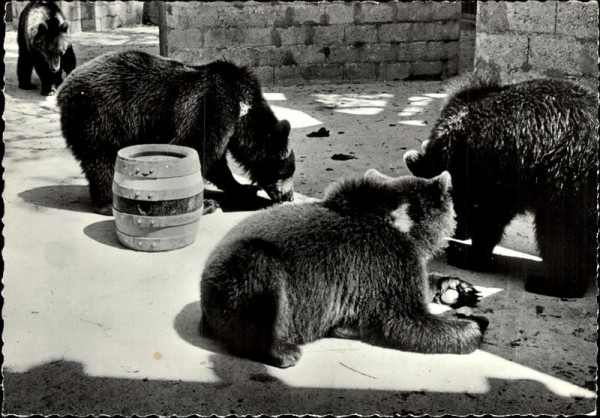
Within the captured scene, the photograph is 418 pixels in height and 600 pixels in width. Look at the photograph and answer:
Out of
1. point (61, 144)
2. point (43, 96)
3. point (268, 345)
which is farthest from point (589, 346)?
point (43, 96)

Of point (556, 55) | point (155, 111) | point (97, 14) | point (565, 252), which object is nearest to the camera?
point (565, 252)

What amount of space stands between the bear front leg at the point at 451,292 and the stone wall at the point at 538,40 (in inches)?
75.5

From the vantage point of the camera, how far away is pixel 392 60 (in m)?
14.0

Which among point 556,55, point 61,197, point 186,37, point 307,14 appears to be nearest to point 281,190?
point 61,197

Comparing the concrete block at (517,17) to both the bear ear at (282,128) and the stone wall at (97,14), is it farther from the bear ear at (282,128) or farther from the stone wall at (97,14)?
the stone wall at (97,14)

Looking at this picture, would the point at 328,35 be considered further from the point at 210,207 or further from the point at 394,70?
the point at 210,207

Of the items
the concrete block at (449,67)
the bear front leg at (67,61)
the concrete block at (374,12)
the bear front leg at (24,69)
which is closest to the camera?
the bear front leg at (24,69)

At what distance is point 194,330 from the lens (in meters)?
4.59

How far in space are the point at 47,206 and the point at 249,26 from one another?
7.25 metres

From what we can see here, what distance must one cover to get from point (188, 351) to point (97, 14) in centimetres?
2003

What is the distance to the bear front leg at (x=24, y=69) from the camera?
41.4 feet

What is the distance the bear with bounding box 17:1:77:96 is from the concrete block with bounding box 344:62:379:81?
4.85 metres

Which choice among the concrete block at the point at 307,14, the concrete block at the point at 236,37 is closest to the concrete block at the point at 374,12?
the concrete block at the point at 307,14

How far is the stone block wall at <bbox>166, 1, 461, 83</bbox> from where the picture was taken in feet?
43.2
